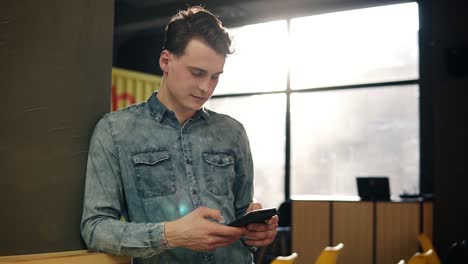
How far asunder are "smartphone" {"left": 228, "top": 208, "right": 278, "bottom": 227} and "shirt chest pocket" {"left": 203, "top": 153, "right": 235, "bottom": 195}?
0.75 feet

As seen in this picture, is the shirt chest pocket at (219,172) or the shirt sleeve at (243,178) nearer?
the shirt chest pocket at (219,172)

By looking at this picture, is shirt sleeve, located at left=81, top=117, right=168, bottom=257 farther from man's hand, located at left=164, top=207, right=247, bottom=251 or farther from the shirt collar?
the shirt collar

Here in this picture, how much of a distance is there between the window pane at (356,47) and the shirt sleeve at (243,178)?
510 centimetres

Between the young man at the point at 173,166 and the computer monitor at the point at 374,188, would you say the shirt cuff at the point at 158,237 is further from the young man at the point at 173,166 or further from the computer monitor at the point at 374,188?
the computer monitor at the point at 374,188

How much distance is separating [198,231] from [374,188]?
3.99 meters

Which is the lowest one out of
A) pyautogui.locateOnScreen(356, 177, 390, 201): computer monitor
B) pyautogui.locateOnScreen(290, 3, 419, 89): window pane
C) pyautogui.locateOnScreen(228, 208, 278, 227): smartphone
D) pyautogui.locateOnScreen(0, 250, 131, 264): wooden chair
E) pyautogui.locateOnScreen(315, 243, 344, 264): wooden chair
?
pyautogui.locateOnScreen(315, 243, 344, 264): wooden chair

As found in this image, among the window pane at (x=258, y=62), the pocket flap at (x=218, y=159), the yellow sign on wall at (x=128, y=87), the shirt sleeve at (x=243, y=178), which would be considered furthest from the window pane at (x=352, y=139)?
the pocket flap at (x=218, y=159)

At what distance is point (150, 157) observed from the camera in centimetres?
155

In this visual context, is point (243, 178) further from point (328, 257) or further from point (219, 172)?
point (328, 257)

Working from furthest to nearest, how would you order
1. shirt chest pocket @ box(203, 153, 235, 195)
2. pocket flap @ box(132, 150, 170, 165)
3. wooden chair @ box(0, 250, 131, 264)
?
shirt chest pocket @ box(203, 153, 235, 195)
pocket flap @ box(132, 150, 170, 165)
wooden chair @ box(0, 250, 131, 264)

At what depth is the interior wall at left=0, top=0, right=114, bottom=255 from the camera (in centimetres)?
129

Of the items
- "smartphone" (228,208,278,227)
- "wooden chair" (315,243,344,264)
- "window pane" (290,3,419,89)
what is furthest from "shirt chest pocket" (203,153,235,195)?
"window pane" (290,3,419,89)

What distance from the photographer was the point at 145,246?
136 centimetres

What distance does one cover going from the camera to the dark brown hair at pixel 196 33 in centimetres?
159
